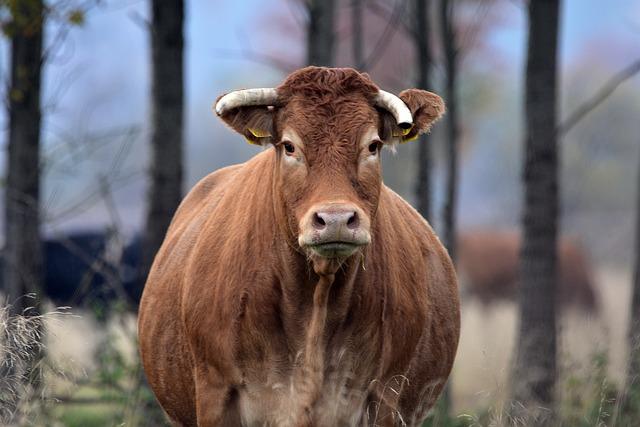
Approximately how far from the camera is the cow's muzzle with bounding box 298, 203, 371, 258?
16.3 ft

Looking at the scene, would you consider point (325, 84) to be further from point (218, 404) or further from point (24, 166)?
point (24, 166)

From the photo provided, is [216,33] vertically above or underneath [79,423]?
above

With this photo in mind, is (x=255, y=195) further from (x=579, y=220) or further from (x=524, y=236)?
(x=579, y=220)

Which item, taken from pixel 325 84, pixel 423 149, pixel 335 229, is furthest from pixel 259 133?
pixel 423 149

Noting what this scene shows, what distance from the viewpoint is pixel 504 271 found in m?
25.0

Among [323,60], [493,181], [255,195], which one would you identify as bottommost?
[493,181]

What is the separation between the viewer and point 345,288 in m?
5.71

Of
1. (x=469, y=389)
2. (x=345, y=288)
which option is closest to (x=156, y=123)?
(x=345, y=288)

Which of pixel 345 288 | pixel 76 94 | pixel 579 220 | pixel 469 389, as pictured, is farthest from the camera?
pixel 76 94

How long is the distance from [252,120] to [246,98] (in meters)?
0.14

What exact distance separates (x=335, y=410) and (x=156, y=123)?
400 centimetres

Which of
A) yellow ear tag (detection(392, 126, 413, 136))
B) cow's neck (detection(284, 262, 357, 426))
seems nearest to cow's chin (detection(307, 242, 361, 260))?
cow's neck (detection(284, 262, 357, 426))

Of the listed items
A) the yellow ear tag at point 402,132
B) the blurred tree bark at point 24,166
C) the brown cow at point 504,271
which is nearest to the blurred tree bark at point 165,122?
the blurred tree bark at point 24,166

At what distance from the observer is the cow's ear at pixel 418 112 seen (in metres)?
5.70
